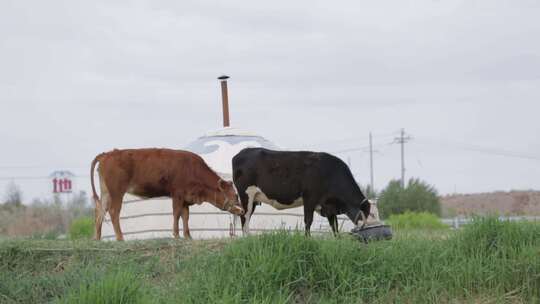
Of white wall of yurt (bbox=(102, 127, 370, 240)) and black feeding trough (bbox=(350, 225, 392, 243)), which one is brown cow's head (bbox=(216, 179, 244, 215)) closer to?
white wall of yurt (bbox=(102, 127, 370, 240))

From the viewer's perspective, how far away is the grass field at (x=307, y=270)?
8648 millimetres

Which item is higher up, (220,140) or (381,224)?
(220,140)

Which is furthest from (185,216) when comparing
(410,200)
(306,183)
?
(410,200)

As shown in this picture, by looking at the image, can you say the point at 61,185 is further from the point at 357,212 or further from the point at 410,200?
the point at 357,212

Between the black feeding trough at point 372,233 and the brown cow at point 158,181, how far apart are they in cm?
237

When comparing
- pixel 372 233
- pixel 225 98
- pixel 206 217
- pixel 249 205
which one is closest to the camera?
pixel 372 233

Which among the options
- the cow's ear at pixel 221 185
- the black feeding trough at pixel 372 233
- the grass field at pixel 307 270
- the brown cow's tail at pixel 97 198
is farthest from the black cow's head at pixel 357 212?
the brown cow's tail at pixel 97 198

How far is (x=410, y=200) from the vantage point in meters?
38.0

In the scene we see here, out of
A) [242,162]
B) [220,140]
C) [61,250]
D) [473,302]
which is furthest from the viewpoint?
[220,140]

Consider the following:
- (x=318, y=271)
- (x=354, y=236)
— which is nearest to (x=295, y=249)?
(x=318, y=271)

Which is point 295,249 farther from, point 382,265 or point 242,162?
point 242,162

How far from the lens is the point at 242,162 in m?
12.1

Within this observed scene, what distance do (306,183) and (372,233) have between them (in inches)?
53.5

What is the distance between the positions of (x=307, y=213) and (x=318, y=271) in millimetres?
2521
